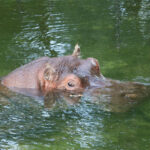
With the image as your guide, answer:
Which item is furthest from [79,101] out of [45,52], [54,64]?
[45,52]

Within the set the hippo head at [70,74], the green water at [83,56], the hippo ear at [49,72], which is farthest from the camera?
the hippo ear at [49,72]

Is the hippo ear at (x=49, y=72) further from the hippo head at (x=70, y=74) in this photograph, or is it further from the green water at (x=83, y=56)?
the green water at (x=83, y=56)

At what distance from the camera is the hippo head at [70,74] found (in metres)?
5.92

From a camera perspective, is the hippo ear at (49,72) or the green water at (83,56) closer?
the green water at (83,56)

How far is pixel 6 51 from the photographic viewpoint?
9031mm

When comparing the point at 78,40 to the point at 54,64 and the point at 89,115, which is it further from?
the point at 89,115

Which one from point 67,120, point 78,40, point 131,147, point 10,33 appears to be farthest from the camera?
point 10,33

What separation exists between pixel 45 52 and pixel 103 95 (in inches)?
135

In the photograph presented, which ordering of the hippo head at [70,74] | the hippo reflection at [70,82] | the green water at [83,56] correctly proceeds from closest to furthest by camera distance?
1. the green water at [83,56]
2. the hippo reflection at [70,82]
3. the hippo head at [70,74]

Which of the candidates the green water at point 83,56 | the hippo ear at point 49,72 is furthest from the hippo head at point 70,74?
the green water at point 83,56

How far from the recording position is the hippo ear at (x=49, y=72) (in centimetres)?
605

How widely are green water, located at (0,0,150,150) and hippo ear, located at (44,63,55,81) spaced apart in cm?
45

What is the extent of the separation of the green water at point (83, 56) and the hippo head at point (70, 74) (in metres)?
0.33

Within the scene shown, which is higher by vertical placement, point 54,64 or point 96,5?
point 96,5
